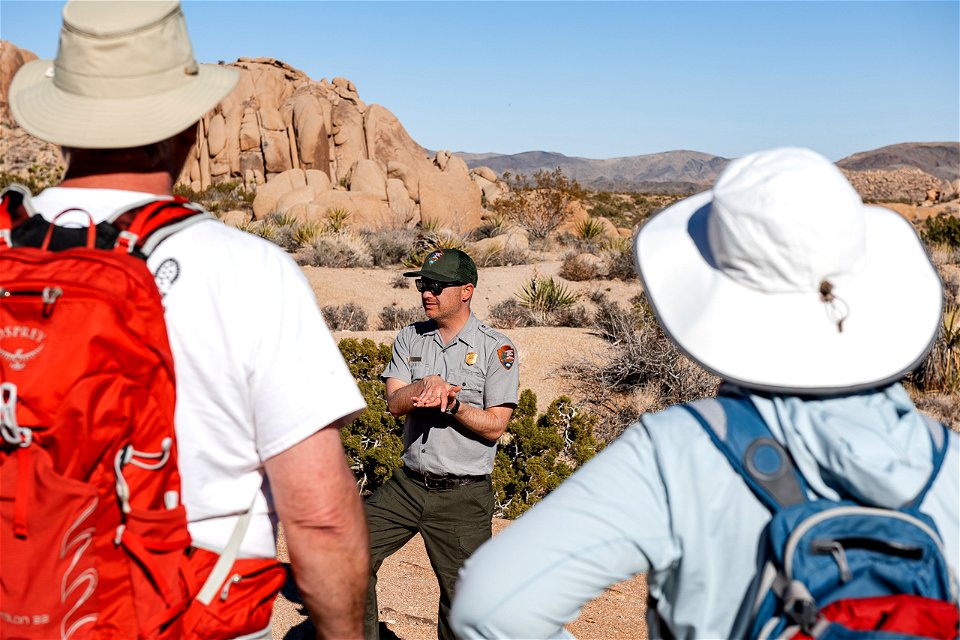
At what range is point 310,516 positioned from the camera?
6.08ft

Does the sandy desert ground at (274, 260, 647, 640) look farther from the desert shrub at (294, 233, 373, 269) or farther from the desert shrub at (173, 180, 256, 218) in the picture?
the desert shrub at (173, 180, 256, 218)

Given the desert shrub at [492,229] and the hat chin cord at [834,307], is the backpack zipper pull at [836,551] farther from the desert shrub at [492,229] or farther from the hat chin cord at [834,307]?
the desert shrub at [492,229]

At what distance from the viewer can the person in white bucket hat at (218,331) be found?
1768mm

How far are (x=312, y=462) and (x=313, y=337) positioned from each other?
26 centimetres

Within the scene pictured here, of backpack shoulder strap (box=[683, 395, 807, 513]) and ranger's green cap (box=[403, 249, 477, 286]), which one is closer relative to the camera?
backpack shoulder strap (box=[683, 395, 807, 513])

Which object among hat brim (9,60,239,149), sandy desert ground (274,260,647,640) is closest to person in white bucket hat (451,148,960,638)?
hat brim (9,60,239,149)

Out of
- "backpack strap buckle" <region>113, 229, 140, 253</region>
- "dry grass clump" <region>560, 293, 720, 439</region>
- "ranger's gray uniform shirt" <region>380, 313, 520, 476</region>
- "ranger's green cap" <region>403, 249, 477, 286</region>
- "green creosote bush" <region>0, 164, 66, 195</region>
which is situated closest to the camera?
"backpack strap buckle" <region>113, 229, 140, 253</region>

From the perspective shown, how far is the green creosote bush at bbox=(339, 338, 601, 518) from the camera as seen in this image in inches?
293

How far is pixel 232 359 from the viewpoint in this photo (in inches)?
70.1

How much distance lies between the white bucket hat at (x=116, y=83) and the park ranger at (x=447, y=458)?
2.40 metres

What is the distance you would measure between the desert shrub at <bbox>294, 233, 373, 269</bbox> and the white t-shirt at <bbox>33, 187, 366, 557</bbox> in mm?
16678

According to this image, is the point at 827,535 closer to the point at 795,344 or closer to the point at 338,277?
the point at 795,344

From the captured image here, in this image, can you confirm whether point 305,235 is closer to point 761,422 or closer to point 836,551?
point 761,422

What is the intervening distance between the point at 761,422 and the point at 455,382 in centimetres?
323
